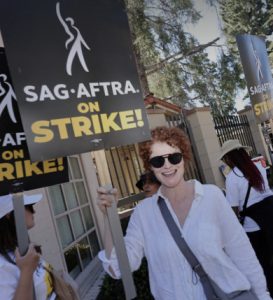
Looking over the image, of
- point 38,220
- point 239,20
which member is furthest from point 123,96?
point 239,20

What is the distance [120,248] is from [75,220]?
384cm

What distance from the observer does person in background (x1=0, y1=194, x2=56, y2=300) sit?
1.90m

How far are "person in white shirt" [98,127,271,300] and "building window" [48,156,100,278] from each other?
2786 mm

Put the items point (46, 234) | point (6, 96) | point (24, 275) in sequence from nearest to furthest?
point (24, 275) → point (6, 96) → point (46, 234)

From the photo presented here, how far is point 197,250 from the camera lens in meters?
2.00

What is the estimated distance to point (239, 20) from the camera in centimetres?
2477

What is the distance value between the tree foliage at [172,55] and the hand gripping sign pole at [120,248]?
1129cm

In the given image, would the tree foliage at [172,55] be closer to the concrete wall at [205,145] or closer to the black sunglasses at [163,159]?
the concrete wall at [205,145]

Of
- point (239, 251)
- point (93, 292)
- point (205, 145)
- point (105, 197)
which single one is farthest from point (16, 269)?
point (205, 145)

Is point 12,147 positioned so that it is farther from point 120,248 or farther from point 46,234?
point 46,234

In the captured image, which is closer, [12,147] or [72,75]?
[72,75]

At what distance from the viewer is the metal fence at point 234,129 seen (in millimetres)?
11453

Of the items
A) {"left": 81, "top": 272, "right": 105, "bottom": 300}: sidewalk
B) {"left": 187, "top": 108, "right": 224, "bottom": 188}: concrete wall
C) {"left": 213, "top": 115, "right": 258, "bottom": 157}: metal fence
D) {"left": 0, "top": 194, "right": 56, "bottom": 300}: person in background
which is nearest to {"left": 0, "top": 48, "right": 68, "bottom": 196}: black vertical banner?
{"left": 0, "top": 194, "right": 56, "bottom": 300}: person in background

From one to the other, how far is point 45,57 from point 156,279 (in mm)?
1257
